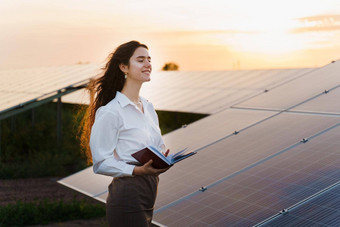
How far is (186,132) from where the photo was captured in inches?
388

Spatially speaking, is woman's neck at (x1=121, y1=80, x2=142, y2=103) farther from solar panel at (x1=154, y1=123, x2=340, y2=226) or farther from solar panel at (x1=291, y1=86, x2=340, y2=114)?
solar panel at (x1=291, y1=86, x2=340, y2=114)

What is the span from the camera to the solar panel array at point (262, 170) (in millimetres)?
5437

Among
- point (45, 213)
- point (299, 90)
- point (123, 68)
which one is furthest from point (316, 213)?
point (45, 213)

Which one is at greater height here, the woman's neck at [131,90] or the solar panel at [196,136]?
the woman's neck at [131,90]

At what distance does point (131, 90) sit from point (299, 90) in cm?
644

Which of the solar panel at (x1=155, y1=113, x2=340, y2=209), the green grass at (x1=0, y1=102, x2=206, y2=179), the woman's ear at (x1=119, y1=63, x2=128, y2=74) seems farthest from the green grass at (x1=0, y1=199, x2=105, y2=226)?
the woman's ear at (x1=119, y1=63, x2=128, y2=74)

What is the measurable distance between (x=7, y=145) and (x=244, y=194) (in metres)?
14.6

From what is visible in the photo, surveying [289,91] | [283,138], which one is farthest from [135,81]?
[289,91]

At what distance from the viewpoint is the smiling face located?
4410mm

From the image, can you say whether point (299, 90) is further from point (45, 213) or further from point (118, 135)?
point (118, 135)

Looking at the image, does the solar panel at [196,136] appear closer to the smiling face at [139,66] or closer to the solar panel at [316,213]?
the solar panel at [316,213]

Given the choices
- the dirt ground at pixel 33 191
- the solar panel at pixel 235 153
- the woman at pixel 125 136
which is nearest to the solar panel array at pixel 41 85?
the dirt ground at pixel 33 191

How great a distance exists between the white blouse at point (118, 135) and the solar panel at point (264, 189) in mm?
1659

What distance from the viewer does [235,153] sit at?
7.48 metres
